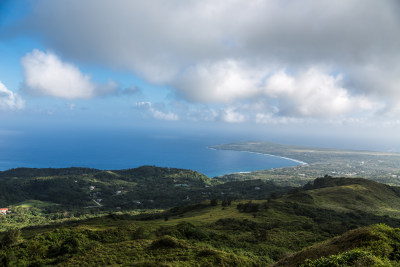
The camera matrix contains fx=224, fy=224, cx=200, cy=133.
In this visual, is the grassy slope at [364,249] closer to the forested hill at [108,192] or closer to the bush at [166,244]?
the bush at [166,244]

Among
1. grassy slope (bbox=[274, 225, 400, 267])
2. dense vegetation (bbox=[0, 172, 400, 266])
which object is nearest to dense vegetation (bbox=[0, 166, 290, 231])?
dense vegetation (bbox=[0, 172, 400, 266])

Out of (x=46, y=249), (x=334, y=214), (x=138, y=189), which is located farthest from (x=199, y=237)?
(x=138, y=189)

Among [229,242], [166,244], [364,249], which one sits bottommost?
[229,242]

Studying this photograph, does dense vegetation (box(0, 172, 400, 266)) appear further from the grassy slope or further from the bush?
the bush

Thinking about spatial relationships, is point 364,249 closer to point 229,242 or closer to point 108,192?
point 229,242

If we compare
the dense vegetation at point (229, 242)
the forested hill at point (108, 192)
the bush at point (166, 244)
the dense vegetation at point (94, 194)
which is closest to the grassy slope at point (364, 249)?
the dense vegetation at point (229, 242)

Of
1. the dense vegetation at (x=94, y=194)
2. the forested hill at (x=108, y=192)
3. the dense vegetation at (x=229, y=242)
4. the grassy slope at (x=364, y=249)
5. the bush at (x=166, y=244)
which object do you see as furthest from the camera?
the forested hill at (x=108, y=192)

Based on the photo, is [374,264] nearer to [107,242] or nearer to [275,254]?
[275,254]

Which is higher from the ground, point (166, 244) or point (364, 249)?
point (364, 249)

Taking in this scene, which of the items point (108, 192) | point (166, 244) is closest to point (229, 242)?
point (166, 244)

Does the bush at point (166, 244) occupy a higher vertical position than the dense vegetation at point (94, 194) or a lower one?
higher

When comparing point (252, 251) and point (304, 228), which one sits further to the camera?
point (304, 228)
